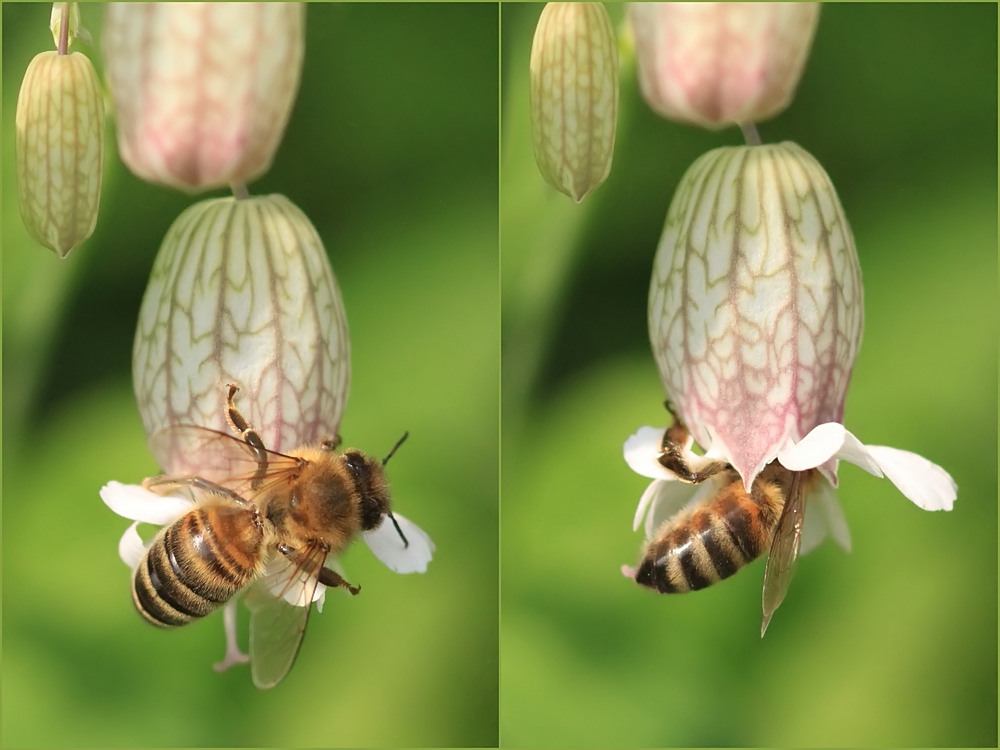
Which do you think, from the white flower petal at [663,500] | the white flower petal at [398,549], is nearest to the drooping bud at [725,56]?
the white flower petal at [663,500]

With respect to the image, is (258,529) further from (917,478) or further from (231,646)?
(917,478)

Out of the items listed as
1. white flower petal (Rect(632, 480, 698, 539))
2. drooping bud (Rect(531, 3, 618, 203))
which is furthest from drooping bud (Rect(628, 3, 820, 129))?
white flower petal (Rect(632, 480, 698, 539))

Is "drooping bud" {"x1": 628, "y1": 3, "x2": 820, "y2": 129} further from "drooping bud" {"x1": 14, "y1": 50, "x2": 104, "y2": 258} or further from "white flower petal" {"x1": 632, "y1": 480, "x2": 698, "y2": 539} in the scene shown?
"drooping bud" {"x1": 14, "y1": 50, "x2": 104, "y2": 258}

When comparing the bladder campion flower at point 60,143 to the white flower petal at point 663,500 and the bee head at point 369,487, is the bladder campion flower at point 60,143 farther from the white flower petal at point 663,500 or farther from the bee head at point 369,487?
the white flower petal at point 663,500

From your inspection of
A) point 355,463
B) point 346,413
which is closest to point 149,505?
point 355,463

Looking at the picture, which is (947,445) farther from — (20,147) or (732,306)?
(20,147)
